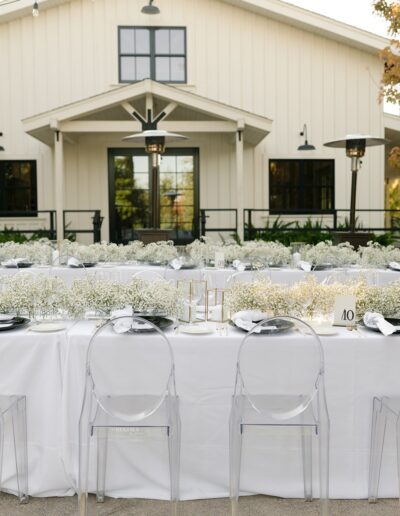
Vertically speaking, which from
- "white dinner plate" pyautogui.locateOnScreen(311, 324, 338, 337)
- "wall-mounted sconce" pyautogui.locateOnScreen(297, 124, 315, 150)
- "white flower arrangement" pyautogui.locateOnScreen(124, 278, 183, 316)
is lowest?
"white dinner plate" pyautogui.locateOnScreen(311, 324, 338, 337)

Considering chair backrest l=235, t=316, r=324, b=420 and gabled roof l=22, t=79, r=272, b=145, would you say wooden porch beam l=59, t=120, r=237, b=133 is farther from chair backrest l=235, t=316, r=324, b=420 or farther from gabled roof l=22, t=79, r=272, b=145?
chair backrest l=235, t=316, r=324, b=420

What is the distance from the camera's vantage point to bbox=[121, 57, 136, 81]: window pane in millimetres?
14008

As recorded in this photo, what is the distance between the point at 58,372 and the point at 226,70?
1187 cm

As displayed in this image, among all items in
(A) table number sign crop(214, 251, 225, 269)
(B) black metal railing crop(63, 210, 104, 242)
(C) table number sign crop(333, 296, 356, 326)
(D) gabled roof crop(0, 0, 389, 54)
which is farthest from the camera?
(D) gabled roof crop(0, 0, 389, 54)

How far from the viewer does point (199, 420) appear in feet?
11.4

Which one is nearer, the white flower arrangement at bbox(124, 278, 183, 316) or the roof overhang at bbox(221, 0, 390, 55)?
the white flower arrangement at bbox(124, 278, 183, 316)

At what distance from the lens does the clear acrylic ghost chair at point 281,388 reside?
307cm

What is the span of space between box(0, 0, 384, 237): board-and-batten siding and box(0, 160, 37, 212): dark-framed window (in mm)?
191

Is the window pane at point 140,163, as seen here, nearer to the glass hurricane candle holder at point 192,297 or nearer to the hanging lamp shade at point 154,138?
the hanging lamp shade at point 154,138

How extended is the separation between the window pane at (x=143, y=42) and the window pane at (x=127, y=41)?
4.6 inches

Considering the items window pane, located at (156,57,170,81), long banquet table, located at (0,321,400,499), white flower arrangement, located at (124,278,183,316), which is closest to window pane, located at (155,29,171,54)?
window pane, located at (156,57,170,81)

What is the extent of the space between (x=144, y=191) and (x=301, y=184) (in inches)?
147

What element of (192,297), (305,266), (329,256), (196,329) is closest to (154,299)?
(196,329)

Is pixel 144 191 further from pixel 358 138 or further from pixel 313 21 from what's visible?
pixel 358 138
